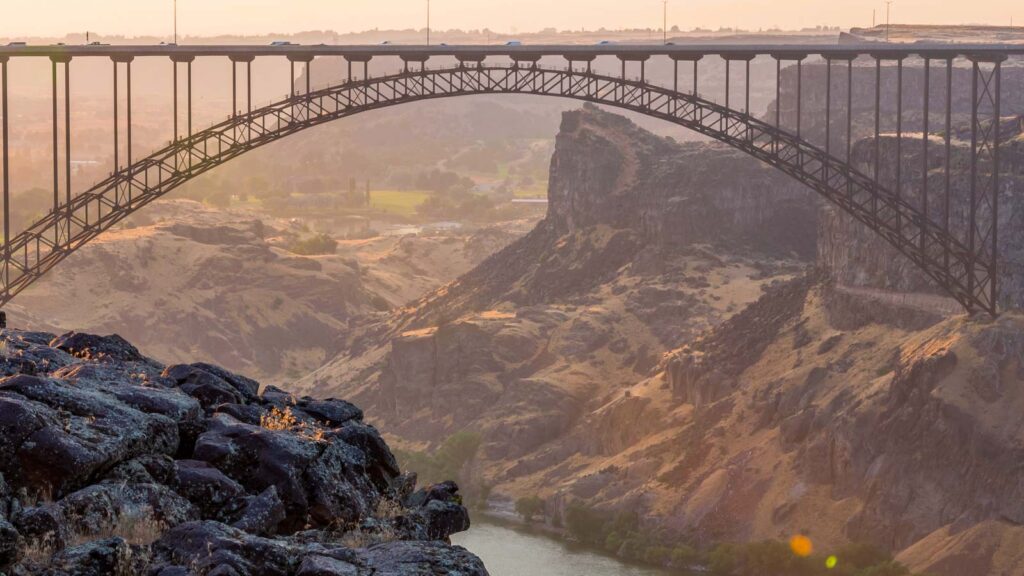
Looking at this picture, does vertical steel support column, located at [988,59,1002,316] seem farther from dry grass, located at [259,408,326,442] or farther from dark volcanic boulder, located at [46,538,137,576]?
dark volcanic boulder, located at [46,538,137,576]

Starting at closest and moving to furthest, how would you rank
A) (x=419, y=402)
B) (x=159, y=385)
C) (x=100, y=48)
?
(x=159, y=385)
(x=100, y=48)
(x=419, y=402)

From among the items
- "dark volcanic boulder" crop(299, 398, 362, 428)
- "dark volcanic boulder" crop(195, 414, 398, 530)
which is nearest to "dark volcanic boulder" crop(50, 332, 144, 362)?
"dark volcanic boulder" crop(299, 398, 362, 428)

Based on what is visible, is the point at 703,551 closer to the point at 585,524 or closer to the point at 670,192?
the point at 585,524

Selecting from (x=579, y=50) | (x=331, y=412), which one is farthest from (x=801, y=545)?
(x=331, y=412)

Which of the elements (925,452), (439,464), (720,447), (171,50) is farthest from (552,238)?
(171,50)

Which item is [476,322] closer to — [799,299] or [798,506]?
[799,299]

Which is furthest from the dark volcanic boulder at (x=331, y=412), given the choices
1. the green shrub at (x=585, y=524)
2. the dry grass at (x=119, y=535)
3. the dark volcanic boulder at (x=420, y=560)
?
the green shrub at (x=585, y=524)
